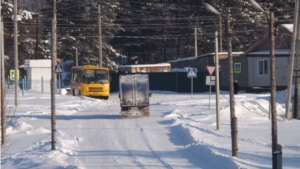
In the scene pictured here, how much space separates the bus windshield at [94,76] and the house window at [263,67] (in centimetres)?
1344

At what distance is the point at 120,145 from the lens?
18656 mm

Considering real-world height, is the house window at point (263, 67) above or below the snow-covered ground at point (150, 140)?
above

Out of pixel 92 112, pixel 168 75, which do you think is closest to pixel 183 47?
pixel 168 75

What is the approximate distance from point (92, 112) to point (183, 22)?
3943 cm

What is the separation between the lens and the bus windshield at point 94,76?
47438 millimetres

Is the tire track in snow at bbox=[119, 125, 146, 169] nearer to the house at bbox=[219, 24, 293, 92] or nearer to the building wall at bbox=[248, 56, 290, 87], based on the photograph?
the house at bbox=[219, 24, 293, 92]

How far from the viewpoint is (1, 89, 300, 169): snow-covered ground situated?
15.2 m

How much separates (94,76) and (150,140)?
2846cm

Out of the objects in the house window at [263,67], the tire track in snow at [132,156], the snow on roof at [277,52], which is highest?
the snow on roof at [277,52]

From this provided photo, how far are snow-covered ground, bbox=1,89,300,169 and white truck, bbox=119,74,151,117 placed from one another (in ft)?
2.41

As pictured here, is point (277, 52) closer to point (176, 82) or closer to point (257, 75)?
point (257, 75)

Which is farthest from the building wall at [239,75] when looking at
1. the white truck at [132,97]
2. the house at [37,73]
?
the white truck at [132,97]

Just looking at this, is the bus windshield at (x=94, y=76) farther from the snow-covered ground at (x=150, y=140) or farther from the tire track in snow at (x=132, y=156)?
the tire track in snow at (x=132, y=156)

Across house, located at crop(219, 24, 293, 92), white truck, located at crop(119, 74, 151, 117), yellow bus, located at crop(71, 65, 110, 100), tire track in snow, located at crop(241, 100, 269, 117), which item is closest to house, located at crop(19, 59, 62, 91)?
yellow bus, located at crop(71, 65, 110, 100)
